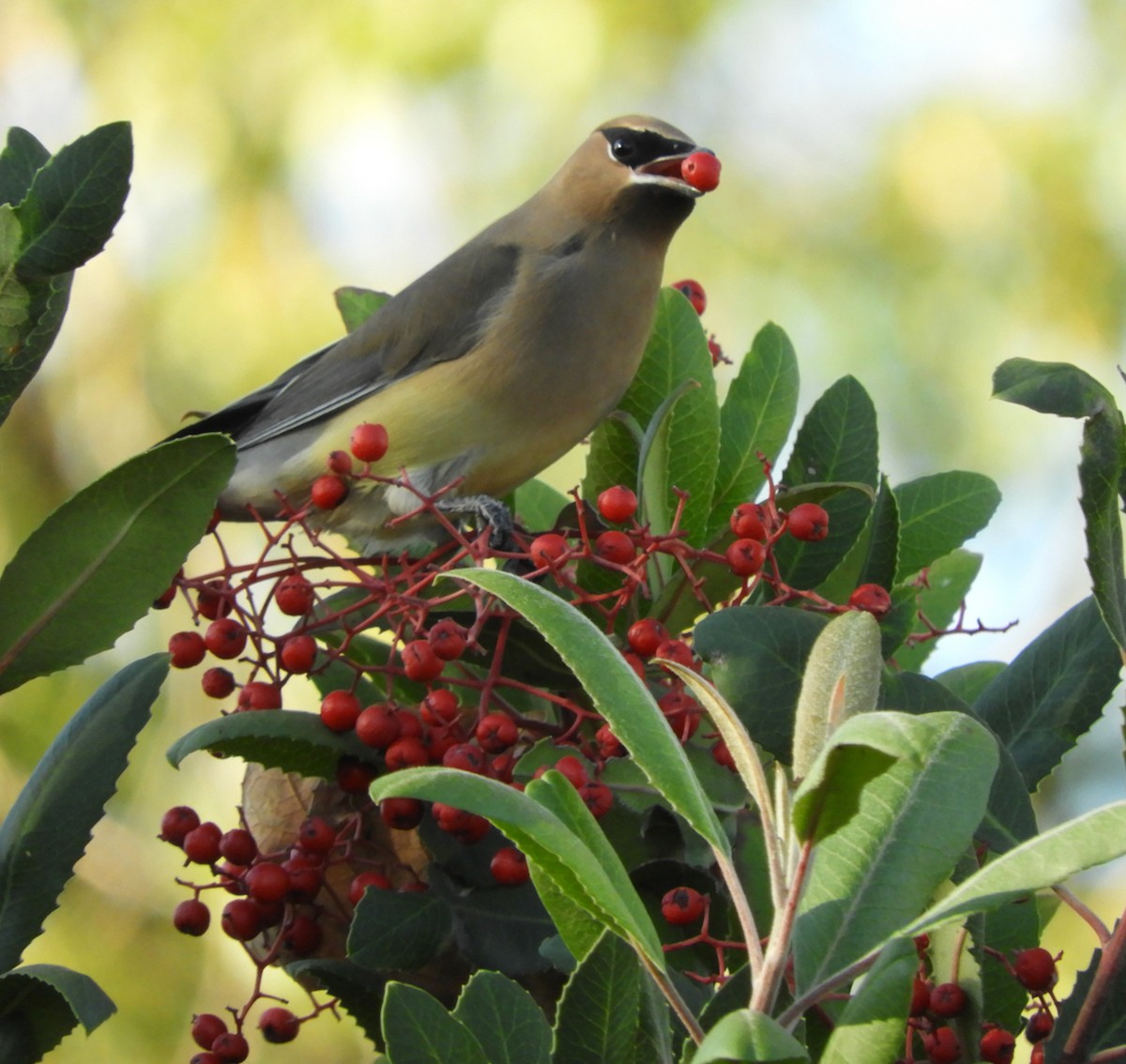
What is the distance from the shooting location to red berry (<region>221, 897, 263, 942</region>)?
1746mm

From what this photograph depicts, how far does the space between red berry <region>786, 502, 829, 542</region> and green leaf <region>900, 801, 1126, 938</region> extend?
719 mm

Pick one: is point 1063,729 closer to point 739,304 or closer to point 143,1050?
point 143,1050

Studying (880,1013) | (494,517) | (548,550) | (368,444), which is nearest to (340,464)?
(368,444)

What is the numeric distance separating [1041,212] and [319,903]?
4.92 metres

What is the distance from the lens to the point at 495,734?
5.62 ft

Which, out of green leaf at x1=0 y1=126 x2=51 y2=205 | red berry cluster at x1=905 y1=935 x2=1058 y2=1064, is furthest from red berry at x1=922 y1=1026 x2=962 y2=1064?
green leaf at x1=0 y1=126 x2=51 y2=205

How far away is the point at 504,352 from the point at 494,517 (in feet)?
3.14

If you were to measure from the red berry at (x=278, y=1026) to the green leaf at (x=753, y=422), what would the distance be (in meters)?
0.77

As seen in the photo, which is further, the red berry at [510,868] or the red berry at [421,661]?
the red berry at [421,661]

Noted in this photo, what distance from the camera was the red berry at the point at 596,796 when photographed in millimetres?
1629

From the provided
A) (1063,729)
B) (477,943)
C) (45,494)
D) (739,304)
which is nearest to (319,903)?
(477,943)

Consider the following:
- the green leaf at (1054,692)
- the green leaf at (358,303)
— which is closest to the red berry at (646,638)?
the green leaf at (1054,692)

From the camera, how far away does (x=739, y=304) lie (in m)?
5.86

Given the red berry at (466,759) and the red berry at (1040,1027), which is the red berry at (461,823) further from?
the red berry at (1040,1027)
